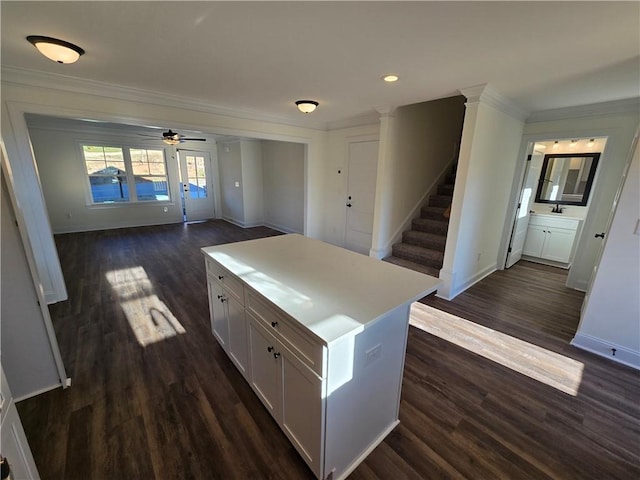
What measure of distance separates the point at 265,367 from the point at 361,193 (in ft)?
12.2

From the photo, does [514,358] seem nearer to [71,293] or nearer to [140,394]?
[140,394]

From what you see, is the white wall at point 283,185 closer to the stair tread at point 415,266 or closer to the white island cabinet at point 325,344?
the stair tread at point 415,266

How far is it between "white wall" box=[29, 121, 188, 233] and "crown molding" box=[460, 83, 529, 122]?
719 cm

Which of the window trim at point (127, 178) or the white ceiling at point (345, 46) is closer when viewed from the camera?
the white ceiling at point (345, 46)

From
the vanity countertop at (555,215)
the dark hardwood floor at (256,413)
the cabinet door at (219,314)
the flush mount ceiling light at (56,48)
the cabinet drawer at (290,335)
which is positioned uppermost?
the flush mount ceiling light at (56,48)

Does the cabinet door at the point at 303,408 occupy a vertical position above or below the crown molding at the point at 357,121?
below

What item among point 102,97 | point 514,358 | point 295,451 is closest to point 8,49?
point 102,97

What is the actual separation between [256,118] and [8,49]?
261 centimetres

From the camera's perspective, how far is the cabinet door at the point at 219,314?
2059 millimetres

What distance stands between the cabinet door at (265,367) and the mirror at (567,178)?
5.93m

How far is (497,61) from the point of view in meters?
2.15

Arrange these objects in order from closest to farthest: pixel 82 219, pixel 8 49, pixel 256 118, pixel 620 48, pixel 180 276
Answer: pixel 620 48, pixel 8 49, pixel 180 276, pixel 256 118, pixel 82 219

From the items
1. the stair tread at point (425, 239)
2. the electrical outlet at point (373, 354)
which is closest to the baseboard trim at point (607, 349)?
the stair tread at point (425, 239)

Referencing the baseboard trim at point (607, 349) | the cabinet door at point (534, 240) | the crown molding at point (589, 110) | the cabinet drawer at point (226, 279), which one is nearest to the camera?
the cabinet drawer at point (226, 279)
